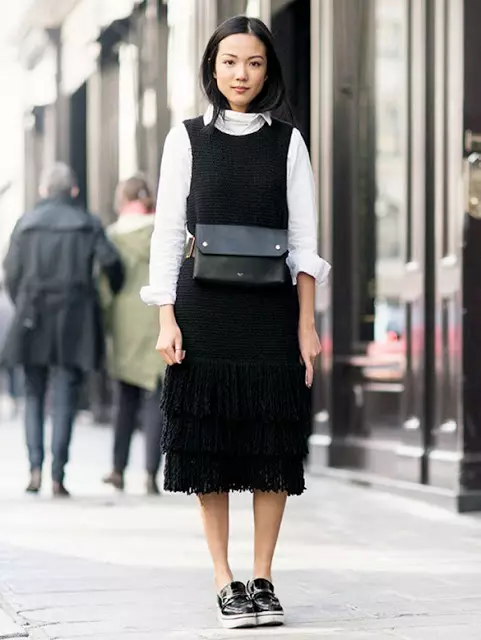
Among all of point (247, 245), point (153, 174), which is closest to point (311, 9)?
point (153, 174)

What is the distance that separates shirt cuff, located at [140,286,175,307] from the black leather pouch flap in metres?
0.18

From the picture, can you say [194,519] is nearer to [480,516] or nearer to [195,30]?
[480,516]

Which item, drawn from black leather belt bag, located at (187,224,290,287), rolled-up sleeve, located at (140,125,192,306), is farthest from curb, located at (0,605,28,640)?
black leather belt bag, located at (187,224,290,287)

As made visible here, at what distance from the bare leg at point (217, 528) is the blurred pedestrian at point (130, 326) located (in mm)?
3772

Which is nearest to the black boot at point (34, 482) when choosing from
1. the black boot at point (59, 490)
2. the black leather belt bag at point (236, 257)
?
the black boot at point (59, 490)

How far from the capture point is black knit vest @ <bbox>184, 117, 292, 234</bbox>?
14.4ft

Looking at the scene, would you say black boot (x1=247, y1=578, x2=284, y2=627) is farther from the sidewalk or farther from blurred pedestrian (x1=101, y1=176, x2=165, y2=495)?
blurred pedestrian (x1=101, y1=176, x2=165, y2=495)

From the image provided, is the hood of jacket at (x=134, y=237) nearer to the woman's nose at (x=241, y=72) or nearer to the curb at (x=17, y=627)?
the curb at (x=17, y=627)

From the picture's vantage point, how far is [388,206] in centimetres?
855

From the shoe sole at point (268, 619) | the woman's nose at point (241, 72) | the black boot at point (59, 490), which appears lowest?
the black boot at point (59, 490)

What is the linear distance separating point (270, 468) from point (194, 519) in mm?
2744

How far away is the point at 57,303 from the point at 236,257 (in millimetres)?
4168

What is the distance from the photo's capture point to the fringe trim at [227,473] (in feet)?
14.4

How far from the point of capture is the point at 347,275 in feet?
29.5
